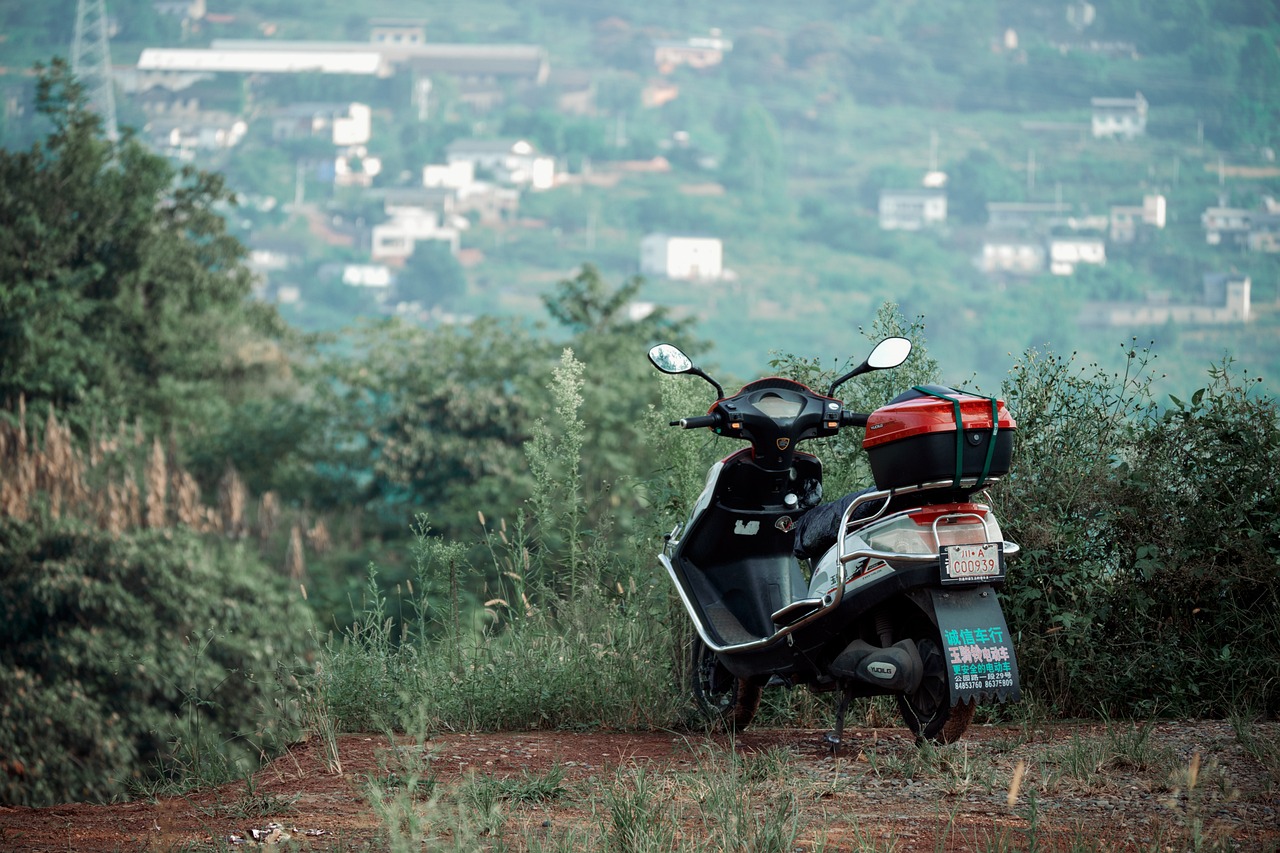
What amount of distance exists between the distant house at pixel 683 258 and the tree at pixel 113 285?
7170 centimetres

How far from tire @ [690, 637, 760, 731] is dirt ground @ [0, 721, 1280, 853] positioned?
0.14 m

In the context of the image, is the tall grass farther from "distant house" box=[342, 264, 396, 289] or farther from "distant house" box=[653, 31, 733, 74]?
"distant house" box=[653, 31, 733, 74]

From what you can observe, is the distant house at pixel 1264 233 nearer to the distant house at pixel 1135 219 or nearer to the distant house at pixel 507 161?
the distant house at pixel 1135 219

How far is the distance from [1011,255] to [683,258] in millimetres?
24533

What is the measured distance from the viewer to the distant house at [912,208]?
106875 millimetres

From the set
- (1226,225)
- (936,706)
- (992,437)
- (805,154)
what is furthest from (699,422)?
(805,154)

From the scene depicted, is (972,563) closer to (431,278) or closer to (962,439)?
(962,439)

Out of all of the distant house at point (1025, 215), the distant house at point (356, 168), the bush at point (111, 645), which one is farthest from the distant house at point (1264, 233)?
the bush at point (111, 645)

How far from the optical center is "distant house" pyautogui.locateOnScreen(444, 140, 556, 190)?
115 meters

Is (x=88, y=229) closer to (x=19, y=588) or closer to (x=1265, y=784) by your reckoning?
(x=19, y=588)

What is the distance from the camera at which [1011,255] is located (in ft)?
332

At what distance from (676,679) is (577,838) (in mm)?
1900

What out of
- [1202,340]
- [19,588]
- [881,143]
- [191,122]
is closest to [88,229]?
[19,588]

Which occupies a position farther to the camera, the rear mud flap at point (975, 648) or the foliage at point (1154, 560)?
the foliage at point (1154, 560)
